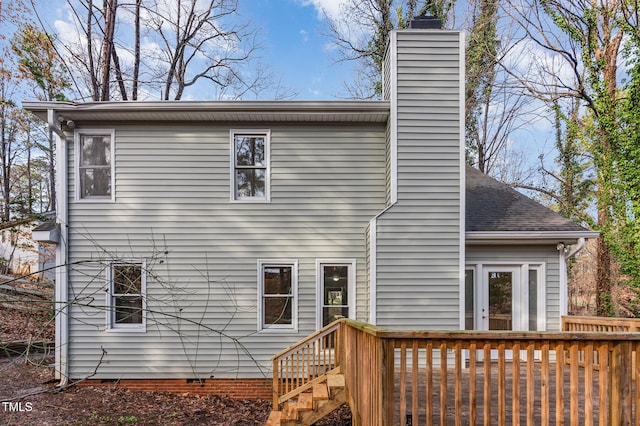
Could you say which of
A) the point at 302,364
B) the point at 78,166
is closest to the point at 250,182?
the point at 78,166

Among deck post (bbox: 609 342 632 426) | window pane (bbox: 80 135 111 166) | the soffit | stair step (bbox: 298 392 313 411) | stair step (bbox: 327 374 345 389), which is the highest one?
the soffit

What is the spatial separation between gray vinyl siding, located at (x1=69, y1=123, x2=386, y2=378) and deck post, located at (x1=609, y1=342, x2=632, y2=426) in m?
4.07

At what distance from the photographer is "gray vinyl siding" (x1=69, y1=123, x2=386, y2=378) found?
6.60m

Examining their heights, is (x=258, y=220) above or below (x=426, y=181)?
below

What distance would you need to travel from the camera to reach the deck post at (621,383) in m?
2.87

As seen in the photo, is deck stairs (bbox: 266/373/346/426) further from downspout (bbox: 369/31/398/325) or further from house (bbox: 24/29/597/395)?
house (bbox: 24/29/597/395)

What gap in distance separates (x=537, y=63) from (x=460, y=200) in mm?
9694

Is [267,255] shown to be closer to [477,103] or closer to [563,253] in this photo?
[563,253]

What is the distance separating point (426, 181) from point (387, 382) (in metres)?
4.12

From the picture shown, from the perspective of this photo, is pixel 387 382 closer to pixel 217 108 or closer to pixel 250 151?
pixel 250 151

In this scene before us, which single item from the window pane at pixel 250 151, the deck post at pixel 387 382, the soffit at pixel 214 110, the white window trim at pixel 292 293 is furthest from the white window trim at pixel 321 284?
the deck post at pixel 387 382

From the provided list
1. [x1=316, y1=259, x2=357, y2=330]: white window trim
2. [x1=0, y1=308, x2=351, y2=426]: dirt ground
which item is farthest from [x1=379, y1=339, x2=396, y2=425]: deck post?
[x1=316, y1=259, x2=357, y2=330]: white window trim

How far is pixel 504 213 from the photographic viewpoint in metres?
7.18

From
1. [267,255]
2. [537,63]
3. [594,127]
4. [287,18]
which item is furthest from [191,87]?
[594,127]
